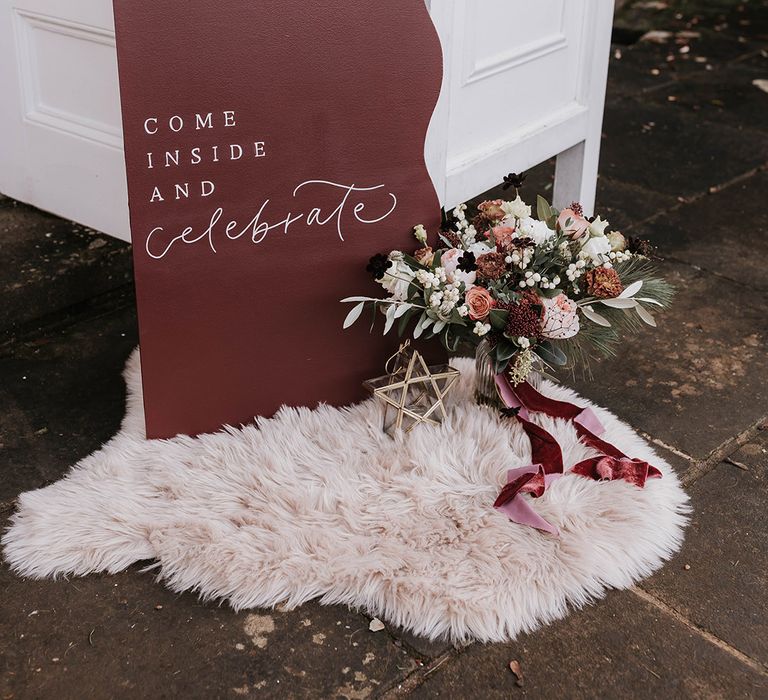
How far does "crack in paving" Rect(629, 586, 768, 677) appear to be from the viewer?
4.94 feet

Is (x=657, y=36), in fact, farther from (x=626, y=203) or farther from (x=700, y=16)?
(x=626, y=203)

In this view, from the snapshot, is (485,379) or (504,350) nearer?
(504,350)

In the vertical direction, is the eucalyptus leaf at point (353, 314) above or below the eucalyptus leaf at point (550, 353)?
above

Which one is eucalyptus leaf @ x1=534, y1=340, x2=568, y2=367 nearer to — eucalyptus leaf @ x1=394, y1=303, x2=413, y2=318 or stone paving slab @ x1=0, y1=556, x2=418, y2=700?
eucalyptus leaf @ x1=394, y1=303, x2=413, y2=318

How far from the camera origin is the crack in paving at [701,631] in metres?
1.51

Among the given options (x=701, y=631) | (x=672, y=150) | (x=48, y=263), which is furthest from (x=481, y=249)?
(x=672, y=150)

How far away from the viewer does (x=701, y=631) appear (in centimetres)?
157

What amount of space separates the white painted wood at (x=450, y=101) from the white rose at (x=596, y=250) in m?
0.39

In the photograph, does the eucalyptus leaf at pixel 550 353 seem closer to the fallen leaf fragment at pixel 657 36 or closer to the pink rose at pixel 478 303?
the pink rose at pixel 478 303

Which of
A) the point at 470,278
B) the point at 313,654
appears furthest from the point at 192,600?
the point at 470,278

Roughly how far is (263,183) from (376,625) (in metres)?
0.83

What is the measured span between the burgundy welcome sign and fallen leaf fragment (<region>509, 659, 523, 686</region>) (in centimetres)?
76

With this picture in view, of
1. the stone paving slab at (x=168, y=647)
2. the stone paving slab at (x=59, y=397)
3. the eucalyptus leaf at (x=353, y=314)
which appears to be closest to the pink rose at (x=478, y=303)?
the eucalyptus leaf at (x=353, y=314)

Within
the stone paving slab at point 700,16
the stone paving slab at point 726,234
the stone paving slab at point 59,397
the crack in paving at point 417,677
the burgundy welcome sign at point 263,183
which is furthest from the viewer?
the stone paving slab at point 700,16
